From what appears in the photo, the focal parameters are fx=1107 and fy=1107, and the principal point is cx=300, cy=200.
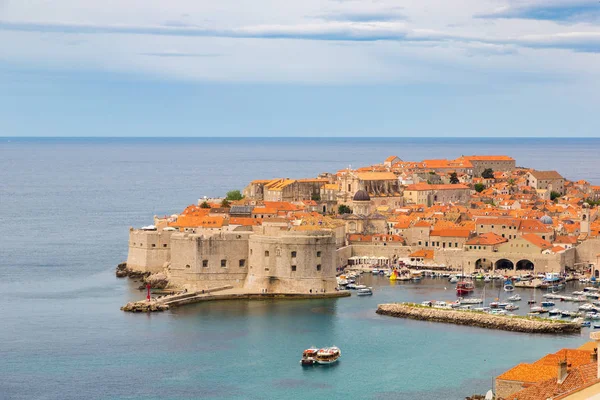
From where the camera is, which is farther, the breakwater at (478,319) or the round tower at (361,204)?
the round tower at (361,204)

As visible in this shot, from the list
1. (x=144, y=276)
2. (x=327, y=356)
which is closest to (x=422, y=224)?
(x=144, y=276)

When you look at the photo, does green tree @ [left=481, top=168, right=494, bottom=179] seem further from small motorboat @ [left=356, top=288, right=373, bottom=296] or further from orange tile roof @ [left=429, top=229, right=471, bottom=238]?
small motorboat @ [left=356, top=288, right=373, bottom=296]

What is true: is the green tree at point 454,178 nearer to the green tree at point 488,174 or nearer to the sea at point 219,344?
the green tree at point 488,174

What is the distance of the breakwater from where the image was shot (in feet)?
111

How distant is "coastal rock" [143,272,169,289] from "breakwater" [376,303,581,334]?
29.5 ft

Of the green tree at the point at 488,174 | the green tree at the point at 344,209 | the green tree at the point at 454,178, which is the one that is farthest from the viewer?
the green tree at the point at 488,174

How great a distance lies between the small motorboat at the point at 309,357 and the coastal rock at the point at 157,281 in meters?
12.5

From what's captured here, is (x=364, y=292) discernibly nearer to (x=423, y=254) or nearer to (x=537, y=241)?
(x=423, y=254)

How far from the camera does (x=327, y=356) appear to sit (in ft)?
99.2

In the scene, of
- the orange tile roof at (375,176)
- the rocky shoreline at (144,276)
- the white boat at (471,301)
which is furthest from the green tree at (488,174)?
the white boat at (471,301)

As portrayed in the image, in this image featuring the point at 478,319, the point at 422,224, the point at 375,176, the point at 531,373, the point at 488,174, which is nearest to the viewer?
the point at 531,373

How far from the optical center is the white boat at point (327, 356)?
30.1 m

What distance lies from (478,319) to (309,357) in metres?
7.23

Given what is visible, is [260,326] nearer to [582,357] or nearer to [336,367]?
[336,367]
